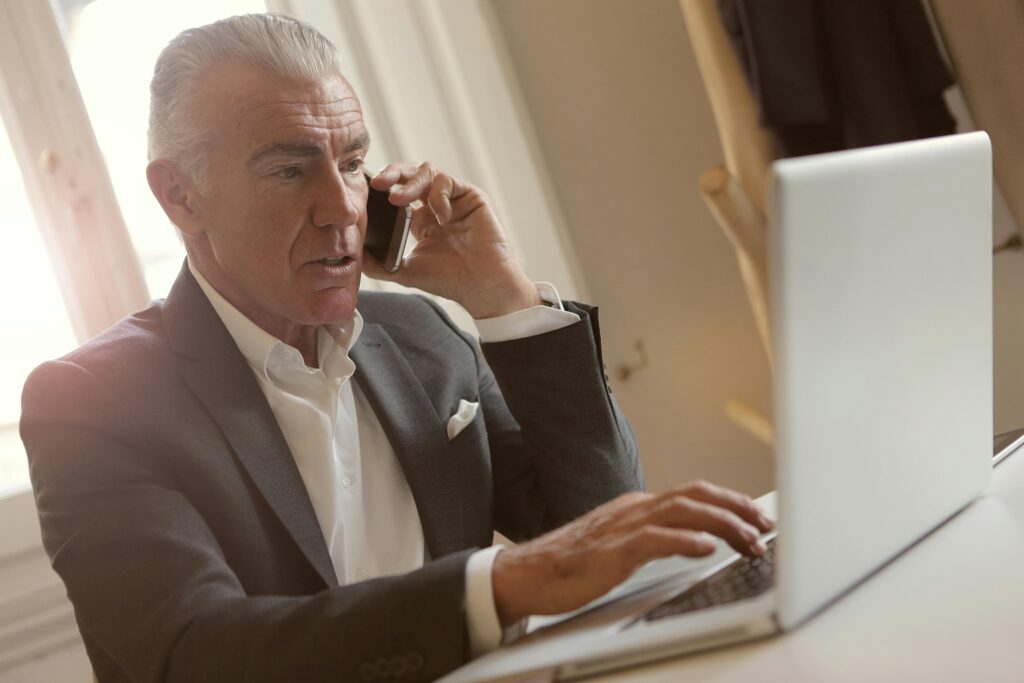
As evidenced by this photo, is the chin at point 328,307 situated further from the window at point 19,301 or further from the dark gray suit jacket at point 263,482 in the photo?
the window at point 19,301

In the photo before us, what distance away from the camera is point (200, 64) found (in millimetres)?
1397

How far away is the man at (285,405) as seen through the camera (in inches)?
40.9

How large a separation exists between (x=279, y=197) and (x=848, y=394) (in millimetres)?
877

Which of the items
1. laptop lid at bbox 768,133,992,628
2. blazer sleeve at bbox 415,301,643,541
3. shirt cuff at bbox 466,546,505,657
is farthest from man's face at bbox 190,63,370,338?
laptop lid at bbox 768,133,992,628

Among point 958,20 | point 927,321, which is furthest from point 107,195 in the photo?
point 927,321

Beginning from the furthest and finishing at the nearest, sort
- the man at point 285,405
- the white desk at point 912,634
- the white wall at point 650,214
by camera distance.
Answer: the white wall at point 650,214, the man at point 285,405, the white desk at point 912,634

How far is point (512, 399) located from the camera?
149cm

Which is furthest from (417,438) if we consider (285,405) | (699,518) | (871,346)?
(871,346)

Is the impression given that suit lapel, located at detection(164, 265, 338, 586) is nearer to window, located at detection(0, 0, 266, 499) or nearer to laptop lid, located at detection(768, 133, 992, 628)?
laptop lid, located at detection(768, 133, 992, 628)

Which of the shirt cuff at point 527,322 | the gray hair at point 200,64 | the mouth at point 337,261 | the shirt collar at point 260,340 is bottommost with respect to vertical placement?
the shirt cuff at point 527,322

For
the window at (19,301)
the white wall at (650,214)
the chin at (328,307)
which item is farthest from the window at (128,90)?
the chin at (328,307)

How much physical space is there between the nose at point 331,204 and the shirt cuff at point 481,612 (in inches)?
26.8

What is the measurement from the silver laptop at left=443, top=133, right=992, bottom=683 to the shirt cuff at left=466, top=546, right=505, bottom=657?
2 centimetres

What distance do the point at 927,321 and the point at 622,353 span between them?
183cm
